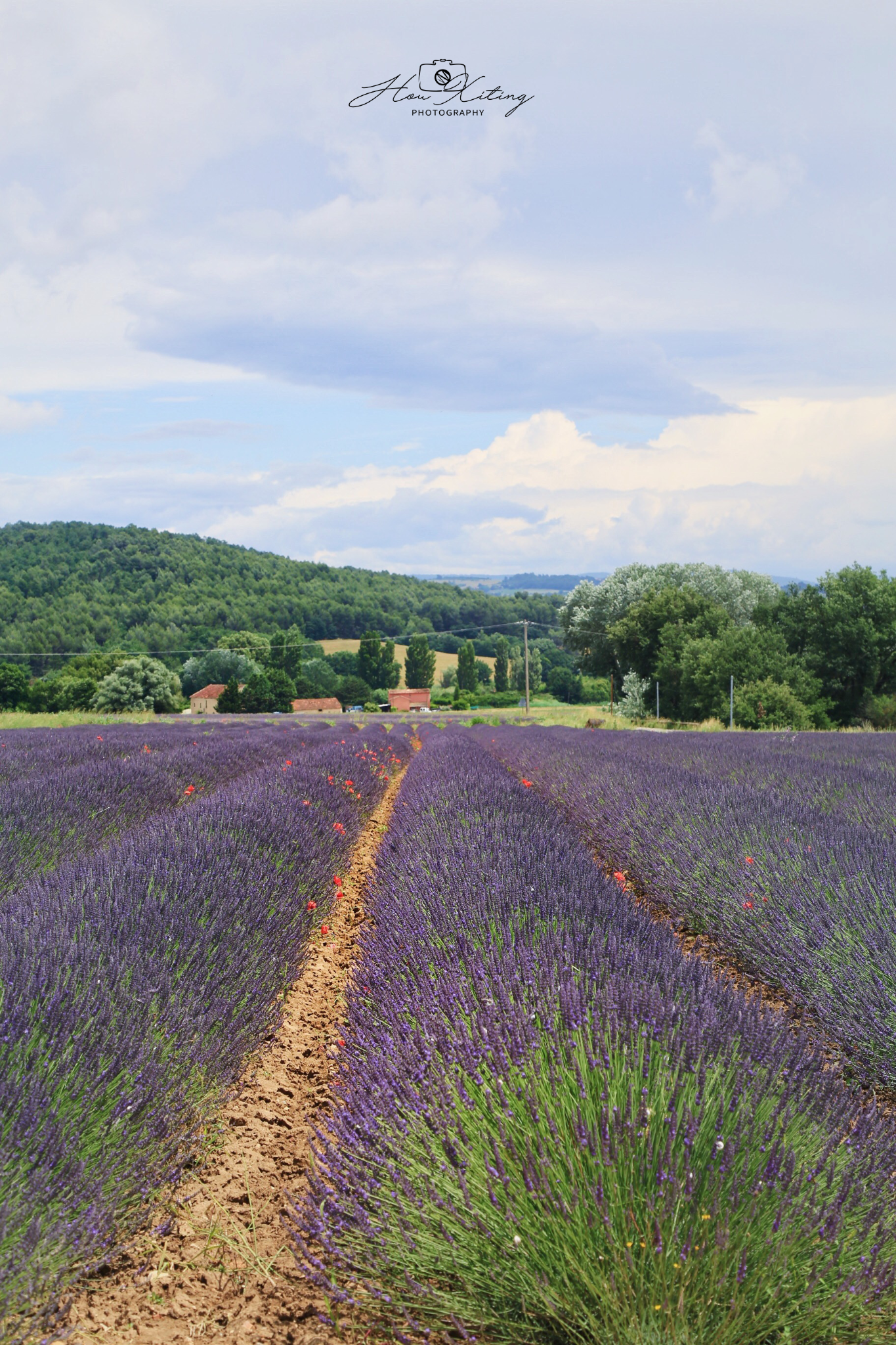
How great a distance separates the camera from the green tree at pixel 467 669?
257 feet

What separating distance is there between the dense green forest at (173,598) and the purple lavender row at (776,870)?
202ft

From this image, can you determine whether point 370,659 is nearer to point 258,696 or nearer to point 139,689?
point 258,696

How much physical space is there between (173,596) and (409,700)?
23856 mm

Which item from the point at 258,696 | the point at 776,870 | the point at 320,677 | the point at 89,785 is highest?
the point at 89,785

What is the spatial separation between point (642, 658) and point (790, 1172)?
121 feet

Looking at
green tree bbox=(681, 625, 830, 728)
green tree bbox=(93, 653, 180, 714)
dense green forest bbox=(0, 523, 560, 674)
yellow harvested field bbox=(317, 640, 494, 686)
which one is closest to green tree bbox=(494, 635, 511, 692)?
yellow harvested field bbox=(317, 640, 494, 686)

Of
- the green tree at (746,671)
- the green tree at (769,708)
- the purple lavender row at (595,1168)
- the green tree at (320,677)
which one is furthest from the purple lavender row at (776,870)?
the green tree at (320,677)

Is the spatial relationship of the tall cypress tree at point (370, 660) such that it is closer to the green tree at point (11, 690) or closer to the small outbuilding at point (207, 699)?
the small outbuilding at point (207, 699)

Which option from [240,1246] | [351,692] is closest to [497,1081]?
[240,1246]

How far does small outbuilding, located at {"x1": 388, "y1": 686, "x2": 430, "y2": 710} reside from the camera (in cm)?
6375

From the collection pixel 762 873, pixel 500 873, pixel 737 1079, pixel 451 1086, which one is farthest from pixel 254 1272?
A: pixel 762 873

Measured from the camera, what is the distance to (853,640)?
28.0 metres

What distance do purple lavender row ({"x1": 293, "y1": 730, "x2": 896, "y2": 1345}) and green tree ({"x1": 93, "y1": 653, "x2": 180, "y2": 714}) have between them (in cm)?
4285

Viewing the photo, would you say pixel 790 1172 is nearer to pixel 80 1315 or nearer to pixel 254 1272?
pixel 254 1272
